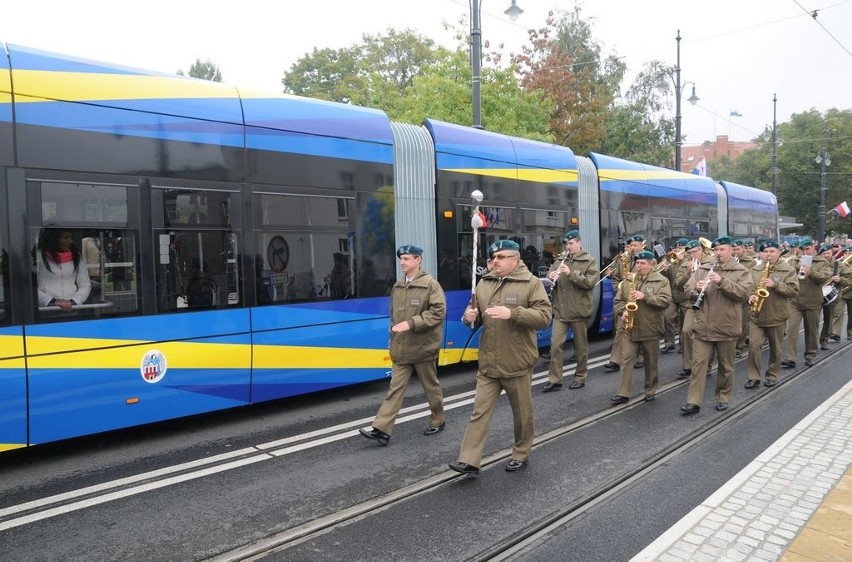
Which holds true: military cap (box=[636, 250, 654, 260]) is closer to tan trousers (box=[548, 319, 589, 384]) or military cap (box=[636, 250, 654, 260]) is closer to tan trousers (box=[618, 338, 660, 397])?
tan trousers (box=[618, 338, 660, 397])

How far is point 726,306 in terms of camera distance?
7.61 metres

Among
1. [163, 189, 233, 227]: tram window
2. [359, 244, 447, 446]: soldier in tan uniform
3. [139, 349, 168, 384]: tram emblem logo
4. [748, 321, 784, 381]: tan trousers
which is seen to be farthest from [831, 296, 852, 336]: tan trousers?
[139, 349, 168, 384]: tram emblem logo

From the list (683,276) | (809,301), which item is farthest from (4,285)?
(809,301)

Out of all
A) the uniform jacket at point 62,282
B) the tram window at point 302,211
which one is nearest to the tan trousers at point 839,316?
the tram window at point 302,211

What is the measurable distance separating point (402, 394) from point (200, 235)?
2543mm

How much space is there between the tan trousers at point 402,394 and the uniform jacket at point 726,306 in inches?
134

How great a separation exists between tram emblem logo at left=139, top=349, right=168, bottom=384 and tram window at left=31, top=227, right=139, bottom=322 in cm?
44

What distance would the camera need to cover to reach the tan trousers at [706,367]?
7477 mm

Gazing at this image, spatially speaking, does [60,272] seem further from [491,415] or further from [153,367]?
[491,415]

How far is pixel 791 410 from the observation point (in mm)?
7594

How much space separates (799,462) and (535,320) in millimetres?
2721

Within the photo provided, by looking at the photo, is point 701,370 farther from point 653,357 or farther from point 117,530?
point 117,530

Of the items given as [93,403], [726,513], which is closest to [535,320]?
[726,513]

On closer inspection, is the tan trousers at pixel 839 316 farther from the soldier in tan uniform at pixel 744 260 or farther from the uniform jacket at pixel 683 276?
the uniform jacket at pixel 683 276
